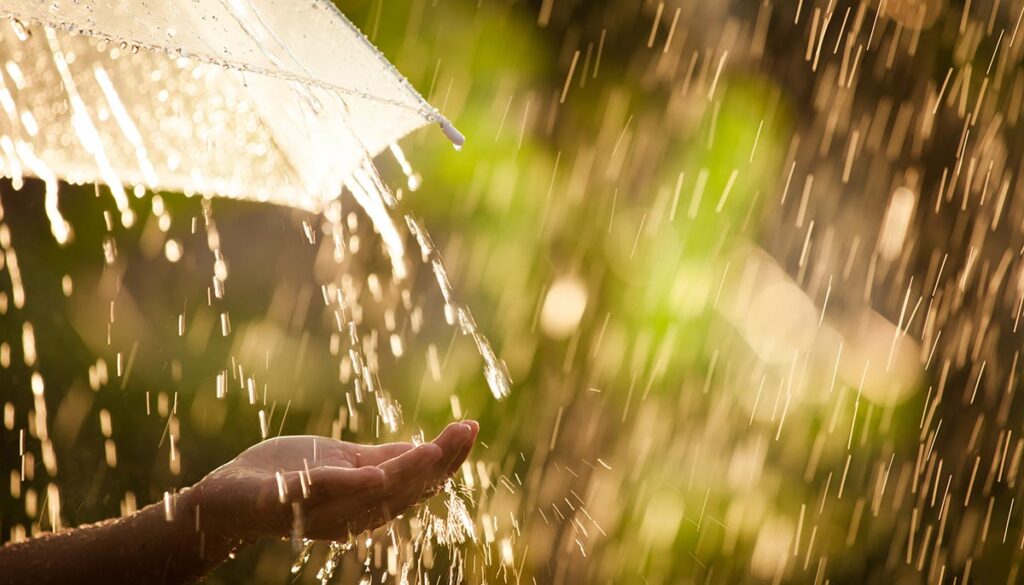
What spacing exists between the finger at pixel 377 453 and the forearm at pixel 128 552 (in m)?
0.27

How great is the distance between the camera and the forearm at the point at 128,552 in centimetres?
158

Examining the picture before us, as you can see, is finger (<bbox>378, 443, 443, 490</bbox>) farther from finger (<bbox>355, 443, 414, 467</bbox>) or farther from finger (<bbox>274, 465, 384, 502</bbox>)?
finger (<bbox>355, 443, 414, 467</bbox>)

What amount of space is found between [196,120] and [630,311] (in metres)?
1.99

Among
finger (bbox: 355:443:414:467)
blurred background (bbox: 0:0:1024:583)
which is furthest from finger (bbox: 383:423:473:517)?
blurred background (bbox: 0:0:1024:583)

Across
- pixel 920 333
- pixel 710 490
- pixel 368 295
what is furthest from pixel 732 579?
pixel 368 295

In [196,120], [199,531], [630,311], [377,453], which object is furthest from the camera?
[630,311]

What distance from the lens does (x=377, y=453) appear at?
1739 mm

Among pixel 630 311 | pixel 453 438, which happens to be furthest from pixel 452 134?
pixel 630 311

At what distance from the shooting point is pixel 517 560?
3.97 metres

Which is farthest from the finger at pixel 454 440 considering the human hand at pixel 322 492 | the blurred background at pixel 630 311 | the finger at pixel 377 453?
the blurred background at pixel 630 311

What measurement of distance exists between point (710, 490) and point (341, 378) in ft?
5.67

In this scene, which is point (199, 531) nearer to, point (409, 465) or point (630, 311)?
point (409, 465)

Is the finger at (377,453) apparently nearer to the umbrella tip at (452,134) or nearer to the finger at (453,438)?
the finger at (453,438)

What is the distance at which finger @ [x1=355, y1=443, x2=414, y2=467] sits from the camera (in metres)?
1.73
